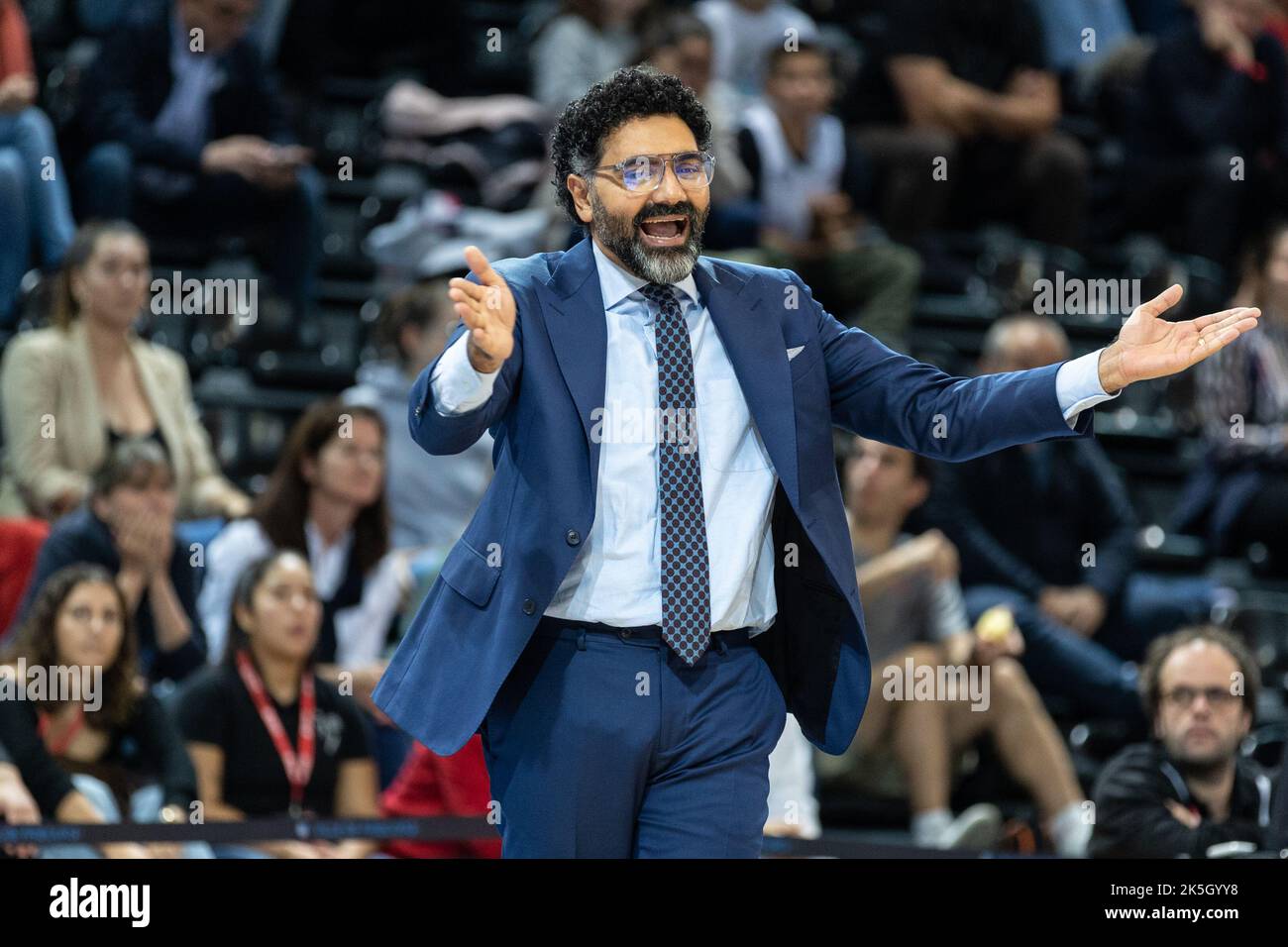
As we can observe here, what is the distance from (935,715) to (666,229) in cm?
256

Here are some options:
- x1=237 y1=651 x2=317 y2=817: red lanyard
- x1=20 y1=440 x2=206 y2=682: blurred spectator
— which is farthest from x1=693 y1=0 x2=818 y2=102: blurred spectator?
x1=237 y1=651 x2=317 y2=817: red lanyard

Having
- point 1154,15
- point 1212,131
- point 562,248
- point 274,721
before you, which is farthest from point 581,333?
point 1154,15

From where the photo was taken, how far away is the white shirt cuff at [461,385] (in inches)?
106

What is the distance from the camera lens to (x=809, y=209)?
651 centimetres

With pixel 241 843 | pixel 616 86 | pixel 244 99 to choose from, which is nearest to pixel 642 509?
pixel 616 86

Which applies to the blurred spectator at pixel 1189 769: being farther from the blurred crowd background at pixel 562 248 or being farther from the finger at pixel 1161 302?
the finger at pixel 1161 302

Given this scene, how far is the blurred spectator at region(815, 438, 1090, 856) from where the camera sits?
5152 mm

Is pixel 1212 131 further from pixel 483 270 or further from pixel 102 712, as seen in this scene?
pixel 483 270

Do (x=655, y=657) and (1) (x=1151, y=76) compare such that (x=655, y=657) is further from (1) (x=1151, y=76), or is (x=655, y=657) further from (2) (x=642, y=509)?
(1) (x=1151, y=76)

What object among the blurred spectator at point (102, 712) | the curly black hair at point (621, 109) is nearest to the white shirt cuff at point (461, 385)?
the curly black hair at point (621, 109)

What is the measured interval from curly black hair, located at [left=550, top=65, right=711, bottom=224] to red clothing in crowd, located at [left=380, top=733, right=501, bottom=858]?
81.3 inches

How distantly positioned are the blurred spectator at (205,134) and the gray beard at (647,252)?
360 cm

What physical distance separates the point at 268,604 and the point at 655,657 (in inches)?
90.4

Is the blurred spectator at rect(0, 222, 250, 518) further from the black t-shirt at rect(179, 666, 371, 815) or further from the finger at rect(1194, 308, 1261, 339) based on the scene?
the finger at rect(1194, 308, 1261, 339)
